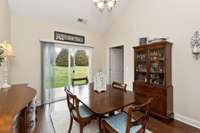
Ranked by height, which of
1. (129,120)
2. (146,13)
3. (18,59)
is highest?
(146,13)

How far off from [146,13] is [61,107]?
12.2 ft

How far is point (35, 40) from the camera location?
4.09m

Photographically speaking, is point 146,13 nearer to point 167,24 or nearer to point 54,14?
point 167,24

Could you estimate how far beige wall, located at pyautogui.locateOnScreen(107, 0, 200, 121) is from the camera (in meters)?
2.93

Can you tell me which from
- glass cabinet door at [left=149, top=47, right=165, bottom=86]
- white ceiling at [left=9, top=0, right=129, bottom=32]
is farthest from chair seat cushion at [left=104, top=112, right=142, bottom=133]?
white ceiling at [left=9, top=0, right=129, bottom=32]

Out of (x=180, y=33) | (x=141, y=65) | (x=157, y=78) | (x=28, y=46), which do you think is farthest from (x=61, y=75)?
(x=180, y=33)

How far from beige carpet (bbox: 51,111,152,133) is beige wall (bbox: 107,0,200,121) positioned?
4.02 ft

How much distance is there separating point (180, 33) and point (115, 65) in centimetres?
308

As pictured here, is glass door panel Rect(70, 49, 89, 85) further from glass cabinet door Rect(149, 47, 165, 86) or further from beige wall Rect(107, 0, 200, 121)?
glass cabinet door Rect(149, 47, 165, 86)

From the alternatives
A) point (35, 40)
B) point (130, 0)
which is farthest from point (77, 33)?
point (130, 0)

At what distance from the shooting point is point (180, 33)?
317cm

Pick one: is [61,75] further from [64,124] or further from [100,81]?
[100,81]

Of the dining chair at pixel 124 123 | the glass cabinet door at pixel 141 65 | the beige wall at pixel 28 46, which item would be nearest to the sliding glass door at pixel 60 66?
the beige wall at pixel 28 46

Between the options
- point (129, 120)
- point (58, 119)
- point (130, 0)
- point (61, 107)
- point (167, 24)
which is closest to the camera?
point (129, 120)
